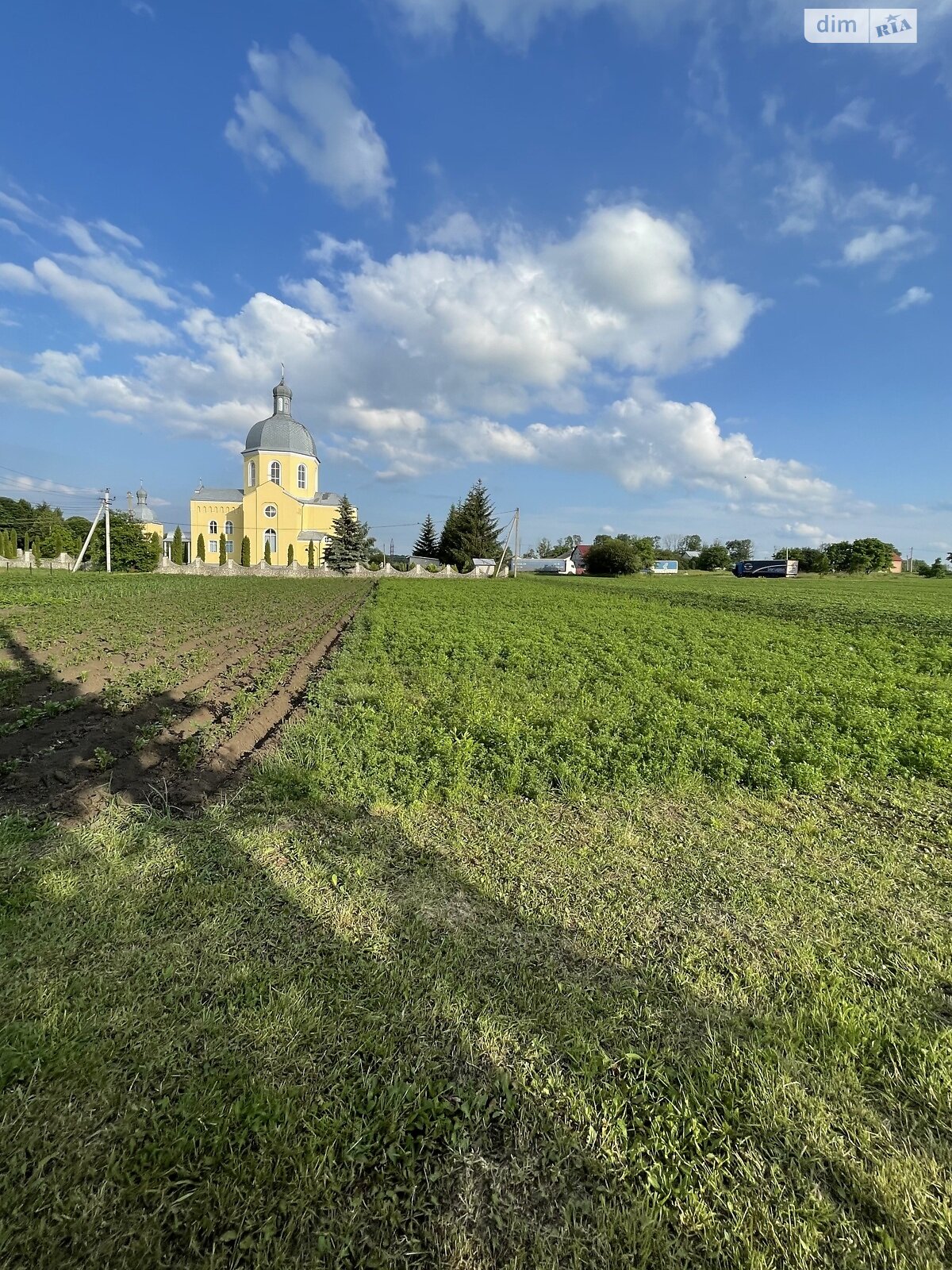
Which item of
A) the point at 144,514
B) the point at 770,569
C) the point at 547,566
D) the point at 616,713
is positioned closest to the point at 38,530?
the point at 144,514

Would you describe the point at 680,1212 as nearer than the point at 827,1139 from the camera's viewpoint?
Yes

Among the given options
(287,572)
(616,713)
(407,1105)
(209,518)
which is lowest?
(407,1105)

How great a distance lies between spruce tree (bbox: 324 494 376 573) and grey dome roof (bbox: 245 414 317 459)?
9961 mm

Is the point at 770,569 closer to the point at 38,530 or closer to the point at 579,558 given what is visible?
the point at 579,558

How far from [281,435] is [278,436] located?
13.5 inches

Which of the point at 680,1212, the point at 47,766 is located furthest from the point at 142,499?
the point at 680,1212

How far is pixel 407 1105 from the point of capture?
6.86 ft

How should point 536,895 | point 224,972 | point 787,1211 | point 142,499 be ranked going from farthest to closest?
1. point 142,499
2. point 536,895
3. point 224,972
4. point 787,1211

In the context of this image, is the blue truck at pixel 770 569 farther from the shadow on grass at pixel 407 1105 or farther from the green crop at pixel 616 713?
the shadow on grass at pixel 407 1105

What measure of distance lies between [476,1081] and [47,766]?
5.08m

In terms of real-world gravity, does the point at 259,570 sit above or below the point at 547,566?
below

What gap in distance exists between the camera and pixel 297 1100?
2.07 m

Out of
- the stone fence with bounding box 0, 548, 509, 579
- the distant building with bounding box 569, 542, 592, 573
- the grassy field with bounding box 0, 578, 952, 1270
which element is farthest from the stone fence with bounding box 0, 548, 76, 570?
the distant building with bounding box 569, 542, 592, 573

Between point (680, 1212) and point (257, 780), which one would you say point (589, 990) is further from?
point (257, 780)
